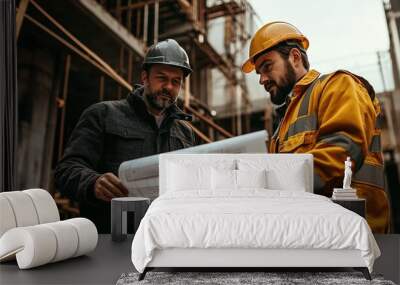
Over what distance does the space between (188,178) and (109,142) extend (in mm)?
872

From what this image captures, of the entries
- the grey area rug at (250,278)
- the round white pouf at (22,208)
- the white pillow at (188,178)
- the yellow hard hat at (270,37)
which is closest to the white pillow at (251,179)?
the white pillow at (188,178)

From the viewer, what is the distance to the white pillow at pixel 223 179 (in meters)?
3.25

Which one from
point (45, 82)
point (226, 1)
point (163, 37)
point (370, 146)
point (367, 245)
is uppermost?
point (226, 1)

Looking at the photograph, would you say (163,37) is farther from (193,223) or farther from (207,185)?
(193,223)

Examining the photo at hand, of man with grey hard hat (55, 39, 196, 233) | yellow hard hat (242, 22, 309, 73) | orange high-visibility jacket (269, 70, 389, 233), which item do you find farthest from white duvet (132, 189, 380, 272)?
yellow hard hat (242, 22, 309, 73)

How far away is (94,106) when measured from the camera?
3.84 meters

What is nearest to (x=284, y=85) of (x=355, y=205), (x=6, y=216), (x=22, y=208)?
(x=355, y=205)

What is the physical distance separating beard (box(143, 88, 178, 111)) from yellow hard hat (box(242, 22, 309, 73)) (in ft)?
2.25

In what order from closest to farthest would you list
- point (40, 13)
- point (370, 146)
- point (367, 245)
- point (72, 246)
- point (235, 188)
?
point (367, 245)
point (72, 246)
point (235, 188)
point (370, 146)
point (40, 13)

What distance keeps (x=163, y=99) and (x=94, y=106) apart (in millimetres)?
601

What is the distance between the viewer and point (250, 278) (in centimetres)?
237

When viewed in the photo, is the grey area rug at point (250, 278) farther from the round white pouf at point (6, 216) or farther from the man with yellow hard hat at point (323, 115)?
the man with yellow hard hat at point (323, 115)

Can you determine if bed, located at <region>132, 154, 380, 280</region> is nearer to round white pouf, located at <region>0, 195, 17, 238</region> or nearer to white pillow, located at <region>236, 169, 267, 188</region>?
white pillow, located at <region>236, 169, 267, 188</region>

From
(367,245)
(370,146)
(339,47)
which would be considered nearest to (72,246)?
(367,245)
